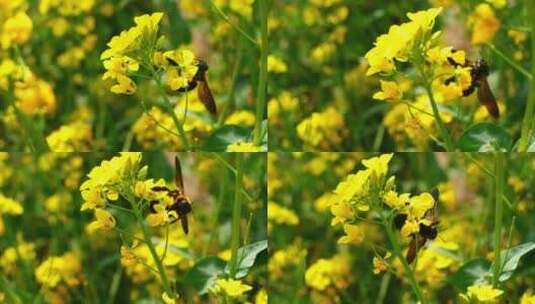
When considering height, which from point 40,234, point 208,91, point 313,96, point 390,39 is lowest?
point 40,234

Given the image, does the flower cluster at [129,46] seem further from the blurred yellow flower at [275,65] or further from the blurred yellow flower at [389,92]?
the blurred yellow flower at [275,65]

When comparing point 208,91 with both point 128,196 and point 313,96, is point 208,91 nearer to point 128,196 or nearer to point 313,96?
point 128,196

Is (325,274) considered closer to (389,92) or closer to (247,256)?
(247,256)

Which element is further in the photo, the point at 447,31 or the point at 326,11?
the point at 447,31

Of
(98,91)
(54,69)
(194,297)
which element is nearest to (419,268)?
(194,297)

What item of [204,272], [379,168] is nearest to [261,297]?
[204,272]

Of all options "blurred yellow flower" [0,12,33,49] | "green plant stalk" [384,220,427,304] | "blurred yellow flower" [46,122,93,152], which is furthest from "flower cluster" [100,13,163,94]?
"blurred yellow flower" [46,122,93,152]
